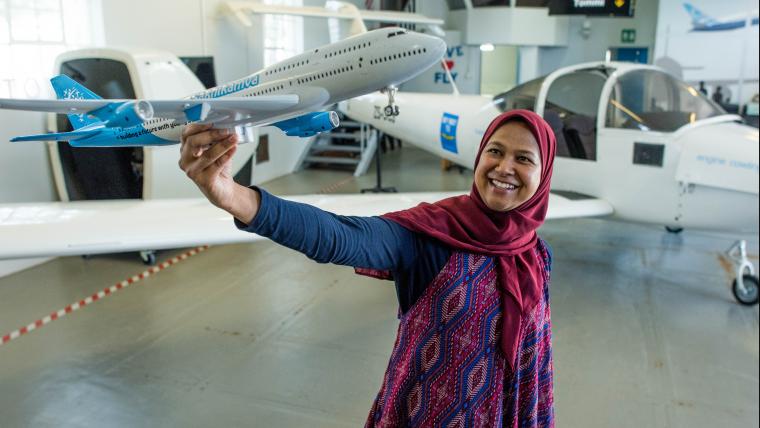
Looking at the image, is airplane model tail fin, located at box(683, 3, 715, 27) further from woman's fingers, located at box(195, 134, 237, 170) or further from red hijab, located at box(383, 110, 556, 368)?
woman's fingers, located at box(195, 134, 237, 170)

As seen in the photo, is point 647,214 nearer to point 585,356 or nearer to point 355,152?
point 585,356

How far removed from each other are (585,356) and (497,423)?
268 cm

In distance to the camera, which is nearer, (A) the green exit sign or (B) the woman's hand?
(B) the woman's hand

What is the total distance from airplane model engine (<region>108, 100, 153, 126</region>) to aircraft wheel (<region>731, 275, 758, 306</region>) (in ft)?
17.1

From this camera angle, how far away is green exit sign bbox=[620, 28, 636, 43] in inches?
573

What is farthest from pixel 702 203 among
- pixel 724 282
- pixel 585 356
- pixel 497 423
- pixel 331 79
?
pixel 331 79

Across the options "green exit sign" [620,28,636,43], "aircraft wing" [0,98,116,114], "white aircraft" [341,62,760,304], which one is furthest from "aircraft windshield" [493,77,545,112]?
"green exit sign" [620,28,636,43]

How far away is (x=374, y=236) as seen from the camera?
1.34 meters

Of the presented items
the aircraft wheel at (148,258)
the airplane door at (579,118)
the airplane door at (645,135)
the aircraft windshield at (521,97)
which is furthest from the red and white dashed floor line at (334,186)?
the airplane door at (645,135)

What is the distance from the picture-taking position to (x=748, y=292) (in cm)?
478

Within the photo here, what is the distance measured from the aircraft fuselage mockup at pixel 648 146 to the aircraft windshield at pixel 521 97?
11mm

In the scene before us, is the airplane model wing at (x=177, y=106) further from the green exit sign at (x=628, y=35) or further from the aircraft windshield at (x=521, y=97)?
the green exit sign at (x=628, y=35)

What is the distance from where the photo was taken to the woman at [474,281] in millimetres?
1374

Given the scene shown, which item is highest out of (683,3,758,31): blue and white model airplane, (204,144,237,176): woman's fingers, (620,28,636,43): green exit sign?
(683,3,758,31): blue and white model airplane
